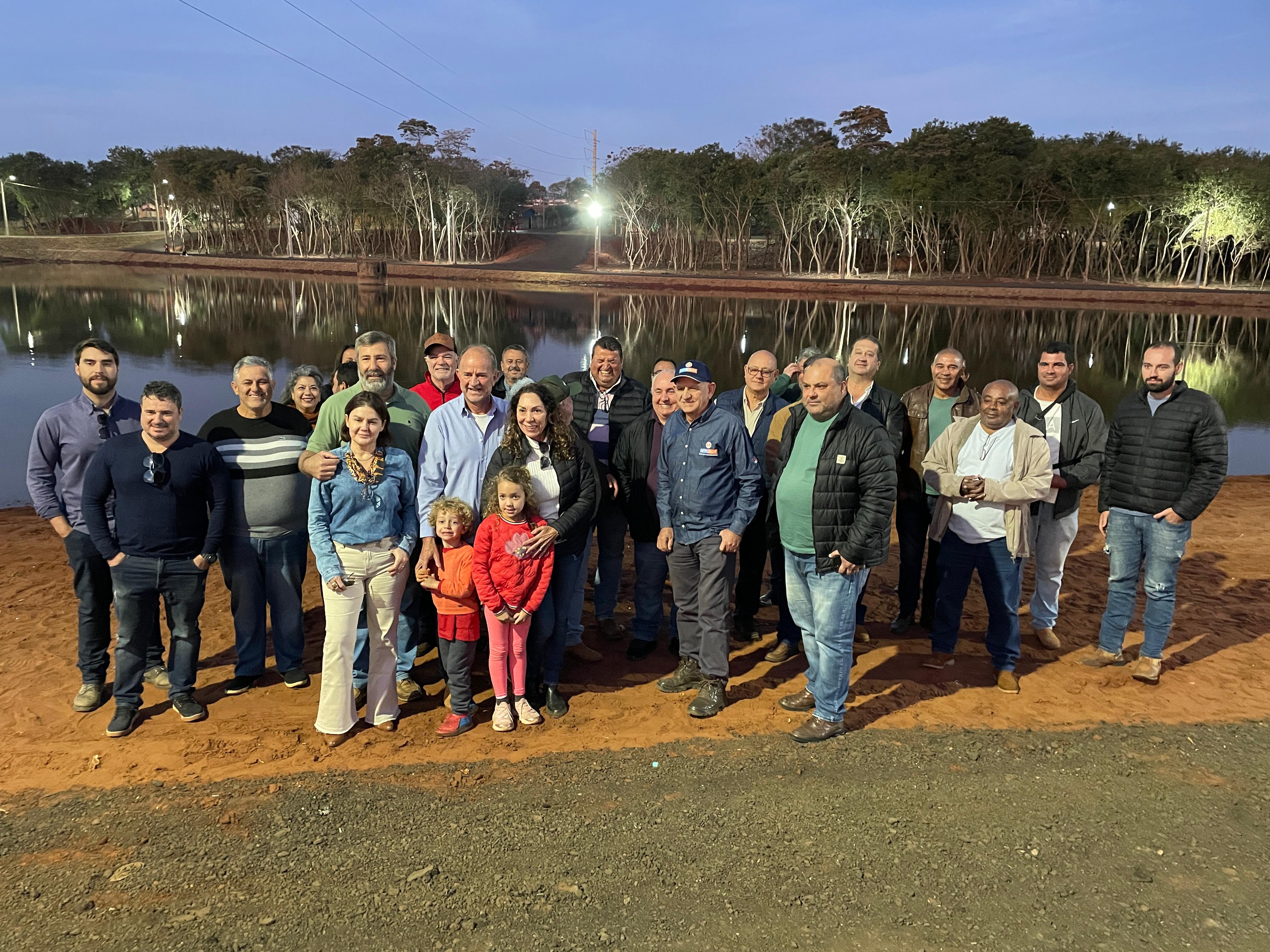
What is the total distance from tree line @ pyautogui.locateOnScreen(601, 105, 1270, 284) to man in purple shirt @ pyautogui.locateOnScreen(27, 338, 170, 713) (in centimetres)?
5625

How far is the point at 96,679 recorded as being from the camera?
4.91 metres

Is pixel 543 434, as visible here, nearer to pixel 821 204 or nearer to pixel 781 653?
pixel 781 653

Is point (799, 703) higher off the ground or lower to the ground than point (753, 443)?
lower

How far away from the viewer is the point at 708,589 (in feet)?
16.5

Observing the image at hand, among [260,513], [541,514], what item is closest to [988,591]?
[541,514]

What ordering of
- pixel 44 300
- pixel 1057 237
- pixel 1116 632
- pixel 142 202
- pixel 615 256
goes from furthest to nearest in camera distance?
1. pixel 142 202
2. pixel 615 256
3. pixel 1057 237
4. pixel 44 300
5. pixel 1116 632

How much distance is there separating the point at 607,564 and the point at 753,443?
143 cm

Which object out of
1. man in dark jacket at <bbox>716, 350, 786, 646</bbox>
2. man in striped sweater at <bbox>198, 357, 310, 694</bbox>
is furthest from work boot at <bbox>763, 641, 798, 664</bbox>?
man in striped sweater at <bbox>198, 357, 310, 694</bbox>

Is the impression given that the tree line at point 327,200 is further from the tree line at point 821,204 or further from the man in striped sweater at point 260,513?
the man in striped sweater at point 260,513

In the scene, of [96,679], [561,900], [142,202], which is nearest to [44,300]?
[96,679]

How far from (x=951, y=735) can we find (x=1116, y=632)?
1852 millimetres

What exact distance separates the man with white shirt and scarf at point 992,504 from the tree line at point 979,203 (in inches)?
2141

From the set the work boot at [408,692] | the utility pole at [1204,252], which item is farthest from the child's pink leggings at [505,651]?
the utility pole at [1204,252]

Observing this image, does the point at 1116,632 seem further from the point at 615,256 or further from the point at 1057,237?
the point at 615,256
